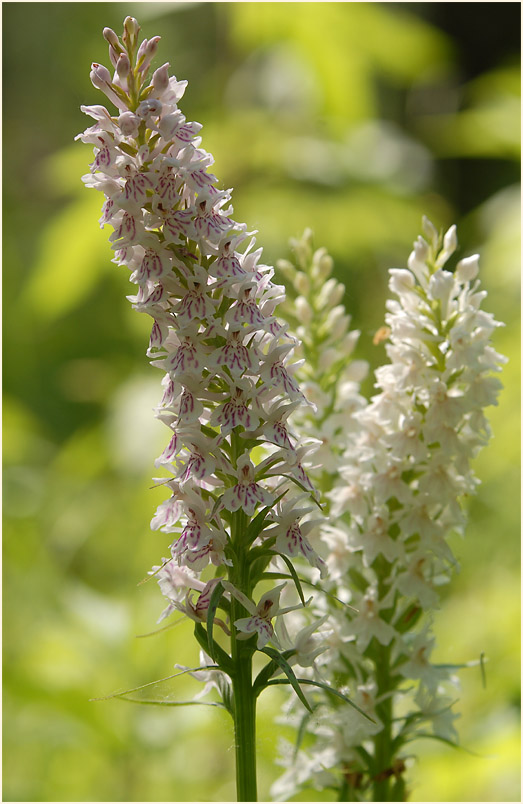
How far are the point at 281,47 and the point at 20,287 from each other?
138 centimetres

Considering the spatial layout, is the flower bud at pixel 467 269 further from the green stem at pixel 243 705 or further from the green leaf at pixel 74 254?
the green leaf at pixel 74 254

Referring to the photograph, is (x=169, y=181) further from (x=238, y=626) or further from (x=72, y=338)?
(x=72, y=338)

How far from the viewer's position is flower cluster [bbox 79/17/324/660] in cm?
42

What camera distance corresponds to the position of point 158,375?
4.83 feet

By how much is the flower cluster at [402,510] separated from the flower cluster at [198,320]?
15 centimetres

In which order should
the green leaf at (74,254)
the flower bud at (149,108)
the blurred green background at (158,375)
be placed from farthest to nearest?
the green leaf at (74,254), the blurred green background at (158,375), the flower bud at (149,108)

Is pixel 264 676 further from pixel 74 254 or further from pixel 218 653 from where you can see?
pixel 74 254

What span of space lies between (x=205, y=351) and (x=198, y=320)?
18 millimetres

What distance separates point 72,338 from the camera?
105 inches

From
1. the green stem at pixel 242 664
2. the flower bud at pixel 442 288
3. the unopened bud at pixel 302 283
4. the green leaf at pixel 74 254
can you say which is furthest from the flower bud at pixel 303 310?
the green leaf at pixel 74 254

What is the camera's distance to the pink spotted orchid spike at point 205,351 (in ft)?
1.39

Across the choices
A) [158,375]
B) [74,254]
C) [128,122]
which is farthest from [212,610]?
[74,254]

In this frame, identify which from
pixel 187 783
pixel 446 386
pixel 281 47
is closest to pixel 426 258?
pixel 446 386

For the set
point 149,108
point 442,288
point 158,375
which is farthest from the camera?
point 158,375
